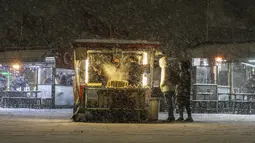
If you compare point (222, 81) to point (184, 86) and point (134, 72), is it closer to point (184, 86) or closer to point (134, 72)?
point (134, 72)

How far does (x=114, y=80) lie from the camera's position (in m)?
18.3

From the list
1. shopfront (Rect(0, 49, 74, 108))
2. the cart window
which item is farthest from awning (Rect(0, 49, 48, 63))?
the cart window

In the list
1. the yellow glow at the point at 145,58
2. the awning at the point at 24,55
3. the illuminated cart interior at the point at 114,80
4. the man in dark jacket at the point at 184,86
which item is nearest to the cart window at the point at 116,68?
the illuminated cart interior at the point at 114,80

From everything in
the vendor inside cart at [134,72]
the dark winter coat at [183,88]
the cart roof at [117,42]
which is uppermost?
the cart roof at [117,42]

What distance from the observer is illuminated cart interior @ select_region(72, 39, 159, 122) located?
16828 millimetres

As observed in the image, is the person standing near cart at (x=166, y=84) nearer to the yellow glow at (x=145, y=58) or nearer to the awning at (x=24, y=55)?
the yellow glow at (x=145, y=58)

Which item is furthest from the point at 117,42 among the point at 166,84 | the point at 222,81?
the point at 222,81

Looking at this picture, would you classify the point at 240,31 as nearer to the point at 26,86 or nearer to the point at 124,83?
the point at 26,86

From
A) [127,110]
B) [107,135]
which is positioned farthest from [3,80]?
[107,135]

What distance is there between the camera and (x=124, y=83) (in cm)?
1786

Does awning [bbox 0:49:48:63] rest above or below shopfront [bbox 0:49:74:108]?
above

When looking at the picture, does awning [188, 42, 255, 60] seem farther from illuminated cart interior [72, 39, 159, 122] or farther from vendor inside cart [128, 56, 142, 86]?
illuminated cart interior [72, 39, 159, 122]

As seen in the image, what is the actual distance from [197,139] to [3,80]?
884 inches

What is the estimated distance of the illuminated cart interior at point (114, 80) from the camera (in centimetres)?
1683
